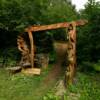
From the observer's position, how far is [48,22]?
65.6 feet

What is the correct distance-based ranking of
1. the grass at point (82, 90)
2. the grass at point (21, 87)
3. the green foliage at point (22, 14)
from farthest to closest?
the green foliage at point (22, 14) < the grass at point (21, 87) < the grass at point (82, 90)

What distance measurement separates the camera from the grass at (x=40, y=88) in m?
12.7

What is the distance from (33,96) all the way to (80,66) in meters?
4.87

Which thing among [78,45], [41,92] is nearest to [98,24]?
[78,45]

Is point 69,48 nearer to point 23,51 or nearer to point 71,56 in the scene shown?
point 71,56

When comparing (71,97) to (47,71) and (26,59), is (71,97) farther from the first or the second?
(26,59)

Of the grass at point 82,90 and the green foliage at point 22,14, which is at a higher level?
the green foliage at point 22,14

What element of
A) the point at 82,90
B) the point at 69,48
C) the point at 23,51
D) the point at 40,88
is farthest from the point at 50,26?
the point at 82,90

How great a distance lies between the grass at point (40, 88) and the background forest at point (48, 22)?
1.19 ft

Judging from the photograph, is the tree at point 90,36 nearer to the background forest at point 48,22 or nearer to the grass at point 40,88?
the background forest at point 48,22

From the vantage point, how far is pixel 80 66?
1702 cm

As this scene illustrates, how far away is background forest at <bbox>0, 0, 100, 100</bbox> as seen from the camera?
16798 mm

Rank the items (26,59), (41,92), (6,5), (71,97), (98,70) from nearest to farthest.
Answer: (71,97) → (41,92) → (98,70) → (26,59) → (6,5)

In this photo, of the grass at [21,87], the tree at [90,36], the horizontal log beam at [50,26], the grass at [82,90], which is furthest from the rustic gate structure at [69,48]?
the tree at [90,36]
